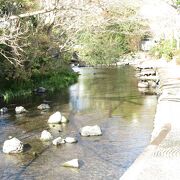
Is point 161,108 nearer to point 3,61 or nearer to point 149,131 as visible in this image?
point 149,131

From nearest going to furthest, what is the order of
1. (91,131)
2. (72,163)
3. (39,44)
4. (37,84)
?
(72,163) < (91,131) < (39,44) < (37,84)

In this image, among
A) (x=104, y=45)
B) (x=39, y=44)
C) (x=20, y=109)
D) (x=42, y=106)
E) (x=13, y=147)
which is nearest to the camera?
(x=13, y=147)

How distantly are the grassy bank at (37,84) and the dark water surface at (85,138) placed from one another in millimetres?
1391

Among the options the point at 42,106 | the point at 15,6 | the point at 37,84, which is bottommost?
the point at 42,106

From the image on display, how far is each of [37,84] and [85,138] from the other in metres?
13.0

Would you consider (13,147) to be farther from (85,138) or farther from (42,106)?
(42,106)

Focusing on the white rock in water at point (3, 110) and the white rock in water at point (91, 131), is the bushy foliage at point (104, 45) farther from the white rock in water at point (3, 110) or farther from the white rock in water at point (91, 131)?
the white rock in water at point (91, 131)

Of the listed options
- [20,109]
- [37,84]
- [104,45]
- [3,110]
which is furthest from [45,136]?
[104,45]

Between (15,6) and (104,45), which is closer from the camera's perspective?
(15,6)

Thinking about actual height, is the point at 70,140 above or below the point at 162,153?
below

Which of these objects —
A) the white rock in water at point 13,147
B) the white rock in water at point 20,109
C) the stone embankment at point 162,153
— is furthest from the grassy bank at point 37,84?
the stone embankment at point 162,153

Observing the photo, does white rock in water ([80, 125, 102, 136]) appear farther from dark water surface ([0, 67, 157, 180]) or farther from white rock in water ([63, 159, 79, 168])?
white rock in water ([63, 159, 79, 168])

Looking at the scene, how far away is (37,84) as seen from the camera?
25141 millimetres

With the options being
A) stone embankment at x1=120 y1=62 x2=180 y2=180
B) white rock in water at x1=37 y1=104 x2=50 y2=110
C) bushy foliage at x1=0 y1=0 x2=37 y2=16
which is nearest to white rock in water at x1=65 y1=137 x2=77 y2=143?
stone embankment at x1=120 y1=62 x2=180 y2=180
